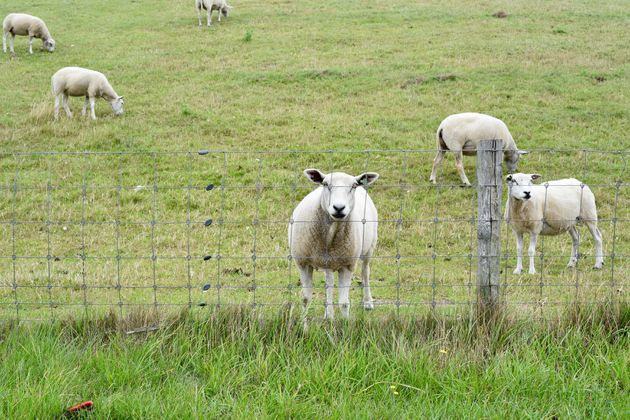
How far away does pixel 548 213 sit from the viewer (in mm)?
10711

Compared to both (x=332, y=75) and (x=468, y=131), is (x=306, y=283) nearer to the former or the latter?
(x=468, y=131)

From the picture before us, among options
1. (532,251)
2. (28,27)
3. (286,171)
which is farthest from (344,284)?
(28,27)

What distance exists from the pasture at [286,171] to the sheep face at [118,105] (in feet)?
0.94

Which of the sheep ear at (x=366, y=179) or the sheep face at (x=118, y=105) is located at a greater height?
the sheep face at (x=118, y=105)

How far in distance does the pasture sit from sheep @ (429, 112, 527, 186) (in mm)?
507

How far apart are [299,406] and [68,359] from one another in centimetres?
163

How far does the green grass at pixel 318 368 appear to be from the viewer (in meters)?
4.58

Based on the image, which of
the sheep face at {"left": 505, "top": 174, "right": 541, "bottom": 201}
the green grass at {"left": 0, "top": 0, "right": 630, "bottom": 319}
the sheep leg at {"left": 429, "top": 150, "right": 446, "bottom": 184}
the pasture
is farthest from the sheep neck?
the sheep leg at {"left": 429, "top": 150, "right": 446, "bottom": 184}

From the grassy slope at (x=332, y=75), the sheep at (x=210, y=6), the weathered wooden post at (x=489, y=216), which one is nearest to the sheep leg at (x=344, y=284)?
the weathered wooden post at (x=489, y=216)

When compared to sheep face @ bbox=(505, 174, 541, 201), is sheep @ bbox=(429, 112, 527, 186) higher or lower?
A: higher

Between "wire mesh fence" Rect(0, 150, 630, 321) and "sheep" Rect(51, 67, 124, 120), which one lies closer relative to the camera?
"wire mesh fence" Rect(0, 150, 630, 321)

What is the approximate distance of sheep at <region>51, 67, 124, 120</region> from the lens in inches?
724

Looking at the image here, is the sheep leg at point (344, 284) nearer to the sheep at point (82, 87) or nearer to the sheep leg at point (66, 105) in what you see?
the sheep at point (82, 87)

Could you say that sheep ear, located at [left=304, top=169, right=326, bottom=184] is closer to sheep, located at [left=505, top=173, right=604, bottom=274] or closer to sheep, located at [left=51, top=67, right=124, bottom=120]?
sheep, located at [left=505, top=173, right=604, bottom=274]
